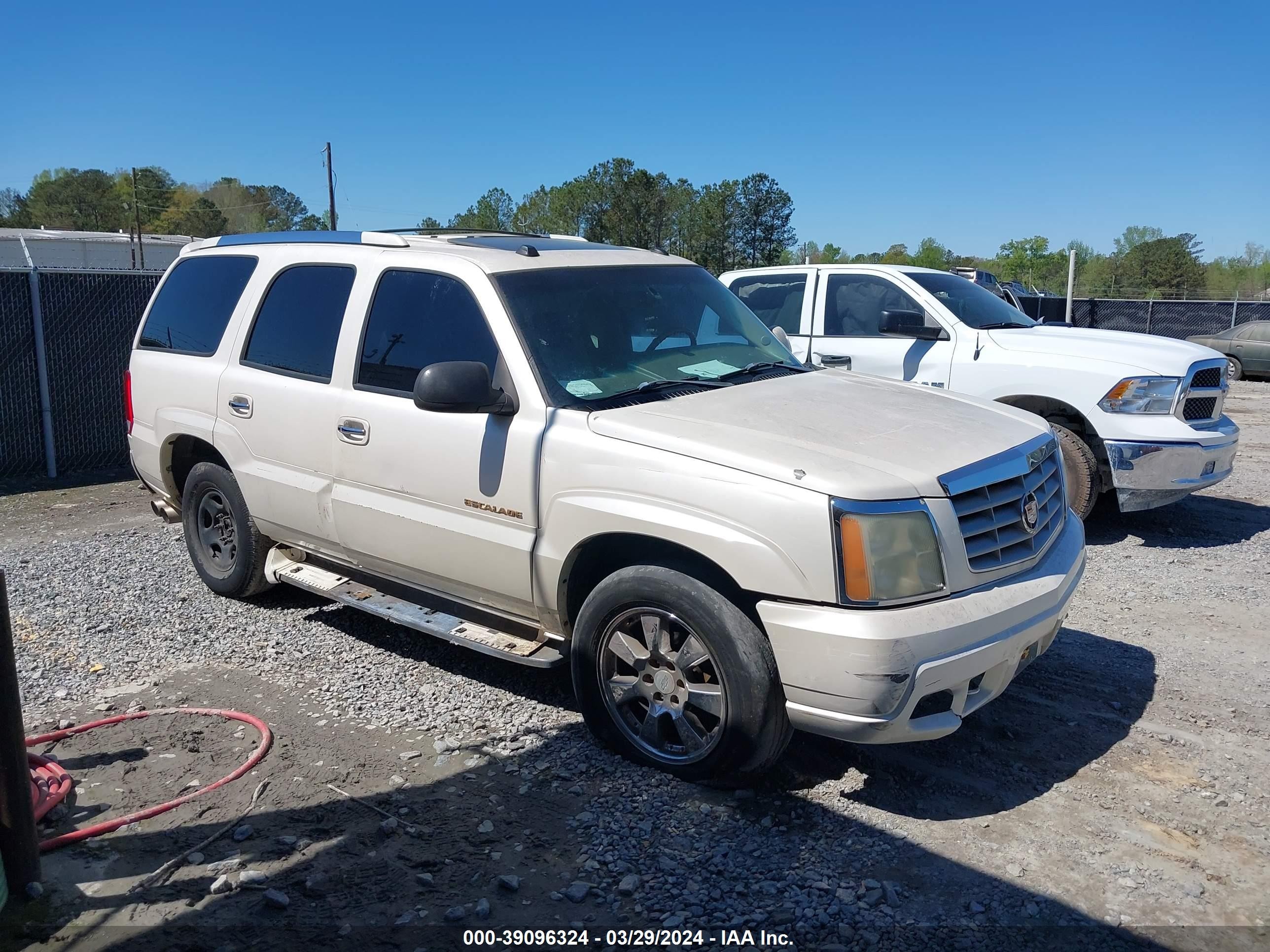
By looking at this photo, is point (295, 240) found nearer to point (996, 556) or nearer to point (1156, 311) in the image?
point (996, 556)

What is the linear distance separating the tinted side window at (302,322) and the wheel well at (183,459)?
805 millimetres

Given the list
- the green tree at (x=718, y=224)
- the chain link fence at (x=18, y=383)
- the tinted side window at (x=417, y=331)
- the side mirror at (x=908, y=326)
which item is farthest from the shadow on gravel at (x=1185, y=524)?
the green tree at (x=718, y=224)

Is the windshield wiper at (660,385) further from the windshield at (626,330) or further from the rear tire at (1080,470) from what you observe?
the rear tire at (1080,470)

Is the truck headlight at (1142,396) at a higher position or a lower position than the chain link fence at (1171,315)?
lower

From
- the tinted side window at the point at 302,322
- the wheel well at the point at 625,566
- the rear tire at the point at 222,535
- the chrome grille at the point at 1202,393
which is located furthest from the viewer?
the chrome grille at the point at 1202,393

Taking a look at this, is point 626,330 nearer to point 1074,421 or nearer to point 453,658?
point 453,658

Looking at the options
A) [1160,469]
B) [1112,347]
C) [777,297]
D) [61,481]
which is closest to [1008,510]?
[1160,469]

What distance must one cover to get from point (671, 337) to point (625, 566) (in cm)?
127

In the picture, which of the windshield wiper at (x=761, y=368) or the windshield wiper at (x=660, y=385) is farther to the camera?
the windshield wiper at (x=761, y=368)

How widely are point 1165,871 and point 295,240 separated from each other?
16.4 ft

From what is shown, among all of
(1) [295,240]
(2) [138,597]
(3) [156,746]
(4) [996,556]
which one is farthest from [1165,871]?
(2) [138,597]

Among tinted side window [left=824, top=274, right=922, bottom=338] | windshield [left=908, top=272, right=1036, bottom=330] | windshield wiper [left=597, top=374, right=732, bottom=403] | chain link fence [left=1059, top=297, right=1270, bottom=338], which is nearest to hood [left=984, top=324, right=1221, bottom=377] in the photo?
windshield [left=908, top=272, right=1036, bottom=330]

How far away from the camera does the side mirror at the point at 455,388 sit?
393 centimetres

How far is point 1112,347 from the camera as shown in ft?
24.4
